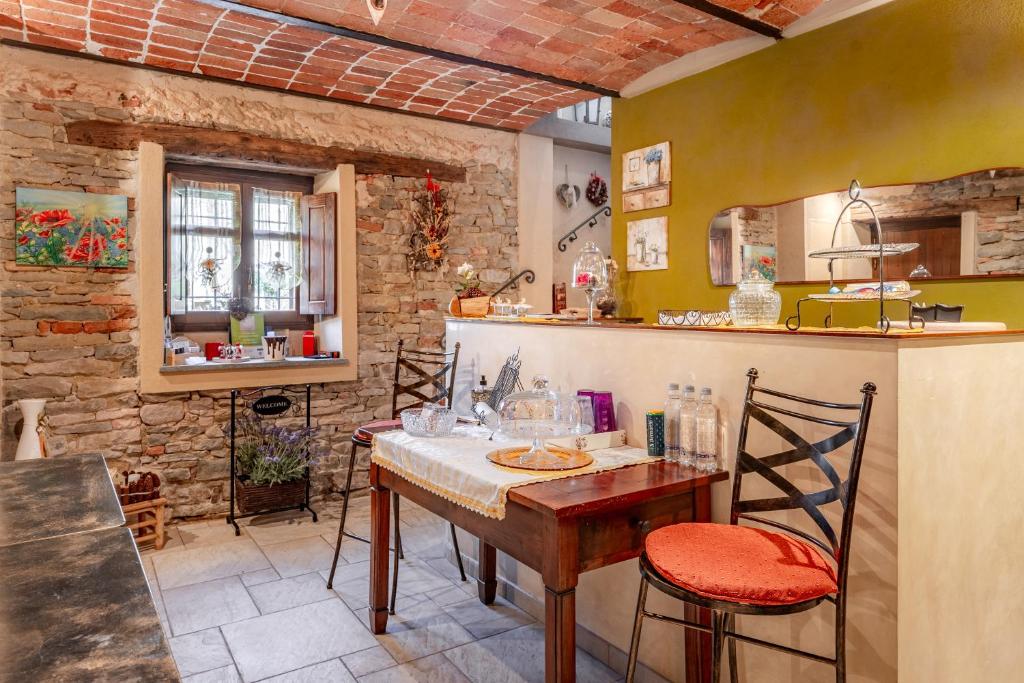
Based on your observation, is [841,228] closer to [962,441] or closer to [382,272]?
[962,441]

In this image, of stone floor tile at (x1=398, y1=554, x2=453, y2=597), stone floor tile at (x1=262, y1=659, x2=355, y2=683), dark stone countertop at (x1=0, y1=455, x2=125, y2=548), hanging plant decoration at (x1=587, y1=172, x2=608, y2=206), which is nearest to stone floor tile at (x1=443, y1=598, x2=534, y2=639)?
stone floor tile at (x1=398, y1=554, x2=453, y2=597)

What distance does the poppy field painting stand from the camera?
12.4 ft

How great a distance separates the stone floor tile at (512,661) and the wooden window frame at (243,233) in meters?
3.17

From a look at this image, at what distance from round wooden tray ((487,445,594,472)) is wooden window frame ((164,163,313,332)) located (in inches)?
126

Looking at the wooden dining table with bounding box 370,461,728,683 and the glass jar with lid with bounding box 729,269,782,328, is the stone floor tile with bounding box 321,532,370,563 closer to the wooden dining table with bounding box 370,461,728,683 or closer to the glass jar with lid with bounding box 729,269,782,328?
the wooden dining table with bounding box 370,461,728,683

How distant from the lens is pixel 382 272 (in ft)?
16.4

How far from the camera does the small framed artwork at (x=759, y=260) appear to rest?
12.8 ft

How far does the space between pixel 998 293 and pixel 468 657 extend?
2.80 m

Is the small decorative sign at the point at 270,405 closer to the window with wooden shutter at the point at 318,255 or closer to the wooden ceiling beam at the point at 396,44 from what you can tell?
the window with wooden shutter at the point at 318,255

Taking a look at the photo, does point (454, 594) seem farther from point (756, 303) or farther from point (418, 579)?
point (756, 303)

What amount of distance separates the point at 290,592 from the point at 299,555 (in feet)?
1.68

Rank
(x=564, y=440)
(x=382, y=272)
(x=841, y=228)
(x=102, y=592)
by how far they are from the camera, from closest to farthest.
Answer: (x=102, y=592), (x=564, y=440), (x=841, y=228), (x=382, y=272)

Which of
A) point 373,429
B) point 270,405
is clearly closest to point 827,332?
point 373,429

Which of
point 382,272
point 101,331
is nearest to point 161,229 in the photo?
point 101,331
